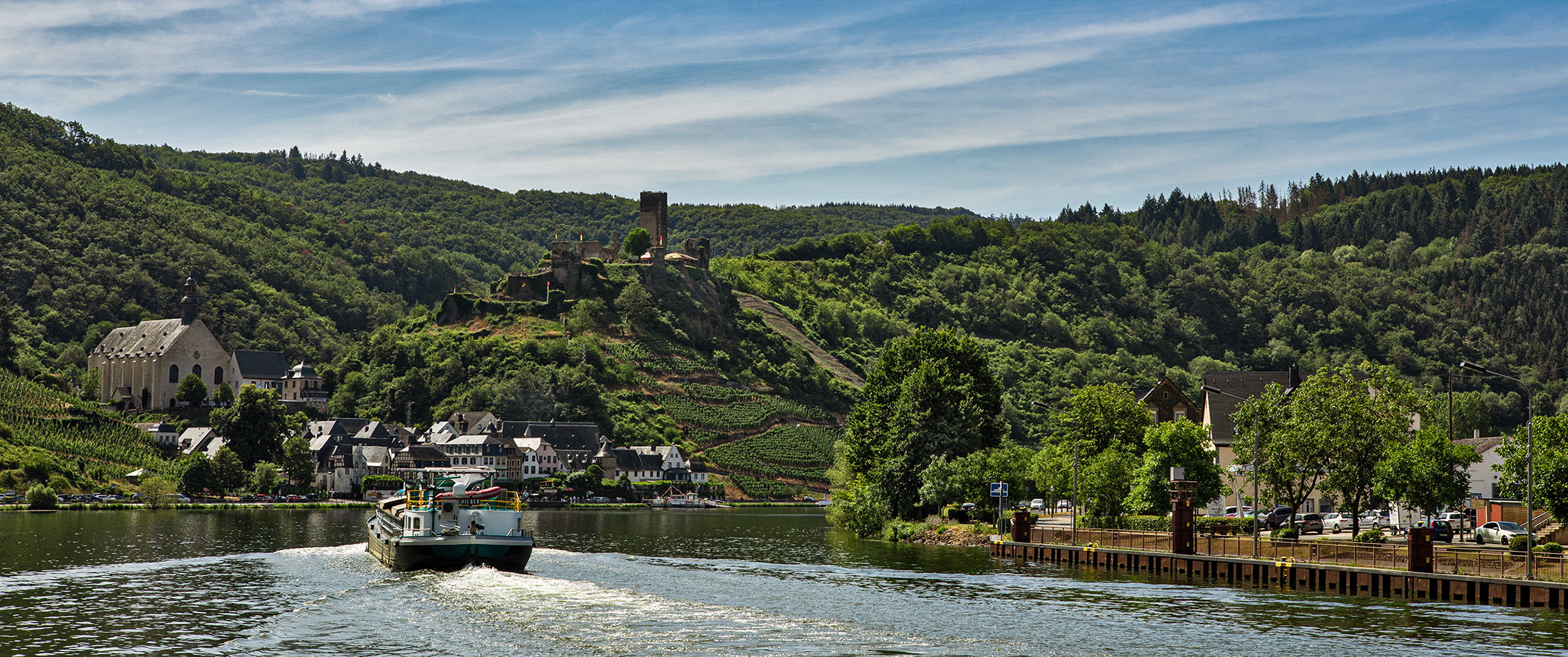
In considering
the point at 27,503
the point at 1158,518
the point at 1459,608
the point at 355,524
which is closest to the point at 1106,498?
the point at 1158,518

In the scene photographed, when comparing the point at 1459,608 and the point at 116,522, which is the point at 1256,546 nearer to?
the point at 1459,608

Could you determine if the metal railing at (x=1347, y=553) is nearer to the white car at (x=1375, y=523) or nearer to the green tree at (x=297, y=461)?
the white car at (x=1375, y=523)

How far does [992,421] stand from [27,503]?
9404 cm

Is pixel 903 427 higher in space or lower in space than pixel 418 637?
higher

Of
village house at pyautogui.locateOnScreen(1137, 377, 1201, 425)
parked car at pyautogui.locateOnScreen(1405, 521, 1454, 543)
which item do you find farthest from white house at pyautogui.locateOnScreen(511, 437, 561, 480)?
parked car at pyautogui.locateOnScreen(1405, 521, 1454, 543)

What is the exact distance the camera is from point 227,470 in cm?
15725

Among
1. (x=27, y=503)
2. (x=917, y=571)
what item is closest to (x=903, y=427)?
(x=917, y=571)

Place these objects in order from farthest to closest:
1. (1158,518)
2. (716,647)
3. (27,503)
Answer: (27,503) < (1158,518) < (716,647)

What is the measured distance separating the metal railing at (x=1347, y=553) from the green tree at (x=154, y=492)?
10472cm

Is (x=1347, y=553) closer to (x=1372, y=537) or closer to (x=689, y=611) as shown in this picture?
(x=1372, y=537)

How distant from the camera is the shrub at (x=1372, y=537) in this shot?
2525 inches

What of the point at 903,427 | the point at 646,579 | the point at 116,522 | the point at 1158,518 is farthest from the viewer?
the point at 116,522

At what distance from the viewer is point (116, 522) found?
10912cm

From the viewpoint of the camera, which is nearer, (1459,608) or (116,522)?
(1459,608)
